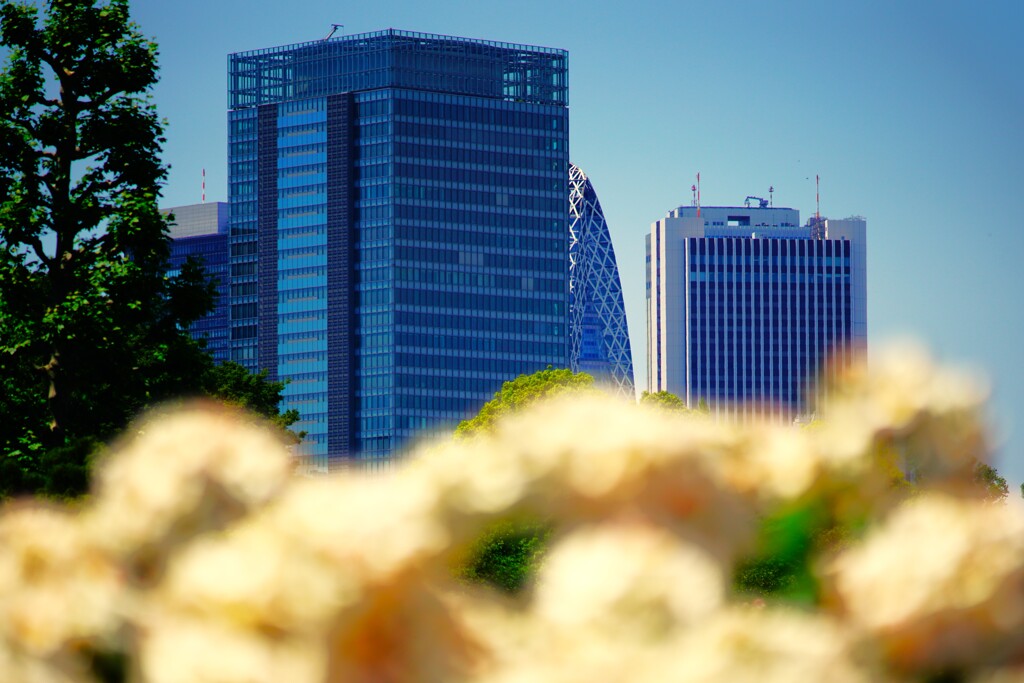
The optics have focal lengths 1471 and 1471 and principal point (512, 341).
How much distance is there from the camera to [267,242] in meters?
187

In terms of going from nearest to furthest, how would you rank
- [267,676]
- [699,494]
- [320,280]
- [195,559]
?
[267,676] < [195,559] < [699,494] < [320,280]

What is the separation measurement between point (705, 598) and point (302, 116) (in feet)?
618

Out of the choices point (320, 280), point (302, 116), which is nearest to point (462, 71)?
point (302, 116)

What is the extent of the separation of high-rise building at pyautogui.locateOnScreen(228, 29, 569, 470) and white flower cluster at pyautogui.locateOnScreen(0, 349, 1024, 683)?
171539 mm

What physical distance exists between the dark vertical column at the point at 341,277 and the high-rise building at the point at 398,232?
177mm

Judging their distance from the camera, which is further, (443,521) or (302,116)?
(302,116)

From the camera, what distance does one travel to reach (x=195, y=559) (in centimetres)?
271

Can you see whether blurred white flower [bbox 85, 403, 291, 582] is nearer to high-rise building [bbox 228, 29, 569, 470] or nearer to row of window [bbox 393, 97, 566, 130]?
high-rise building [bbox 228, 29, 569, 470]

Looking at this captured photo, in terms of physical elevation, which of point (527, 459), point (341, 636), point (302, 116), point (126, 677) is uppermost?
point (302, 116)

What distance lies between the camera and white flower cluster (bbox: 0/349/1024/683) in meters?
2.43

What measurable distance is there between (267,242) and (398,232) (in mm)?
18294

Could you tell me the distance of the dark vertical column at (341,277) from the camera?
178 m

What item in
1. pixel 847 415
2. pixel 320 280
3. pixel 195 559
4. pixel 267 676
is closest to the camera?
pixel 267 676

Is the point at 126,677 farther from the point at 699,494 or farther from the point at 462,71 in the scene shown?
the point at 462,71
